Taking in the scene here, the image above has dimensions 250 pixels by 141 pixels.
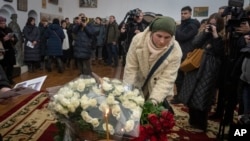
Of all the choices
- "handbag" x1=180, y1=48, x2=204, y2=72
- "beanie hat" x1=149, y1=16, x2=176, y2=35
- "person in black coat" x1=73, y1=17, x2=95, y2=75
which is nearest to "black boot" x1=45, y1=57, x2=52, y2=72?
"person in black coat" x1=73, y1=17, x2=95, y2=75

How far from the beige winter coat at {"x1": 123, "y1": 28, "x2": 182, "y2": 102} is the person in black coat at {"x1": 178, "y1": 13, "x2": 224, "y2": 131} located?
1326 millimetres

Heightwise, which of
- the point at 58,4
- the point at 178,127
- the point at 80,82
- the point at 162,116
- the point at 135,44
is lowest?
the point at 178,127

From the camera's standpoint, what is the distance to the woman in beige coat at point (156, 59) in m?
2.01

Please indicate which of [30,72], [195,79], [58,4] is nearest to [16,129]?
[195,79]

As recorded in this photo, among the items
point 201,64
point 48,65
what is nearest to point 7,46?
point 48,65

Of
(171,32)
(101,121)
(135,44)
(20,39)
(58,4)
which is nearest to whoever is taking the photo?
(101,121)

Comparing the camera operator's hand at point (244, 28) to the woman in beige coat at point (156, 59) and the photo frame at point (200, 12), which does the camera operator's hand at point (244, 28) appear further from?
the photo frame at point (200, 12)

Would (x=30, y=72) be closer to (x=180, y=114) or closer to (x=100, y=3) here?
(x=180, y=114)

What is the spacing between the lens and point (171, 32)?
2.00 m

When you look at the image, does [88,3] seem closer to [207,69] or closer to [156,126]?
[207,69]

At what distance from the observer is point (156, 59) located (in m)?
2.13

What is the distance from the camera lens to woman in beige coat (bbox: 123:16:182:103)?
2.01m

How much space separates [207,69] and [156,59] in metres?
1.46

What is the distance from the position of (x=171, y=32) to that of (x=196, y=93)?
168 cm
